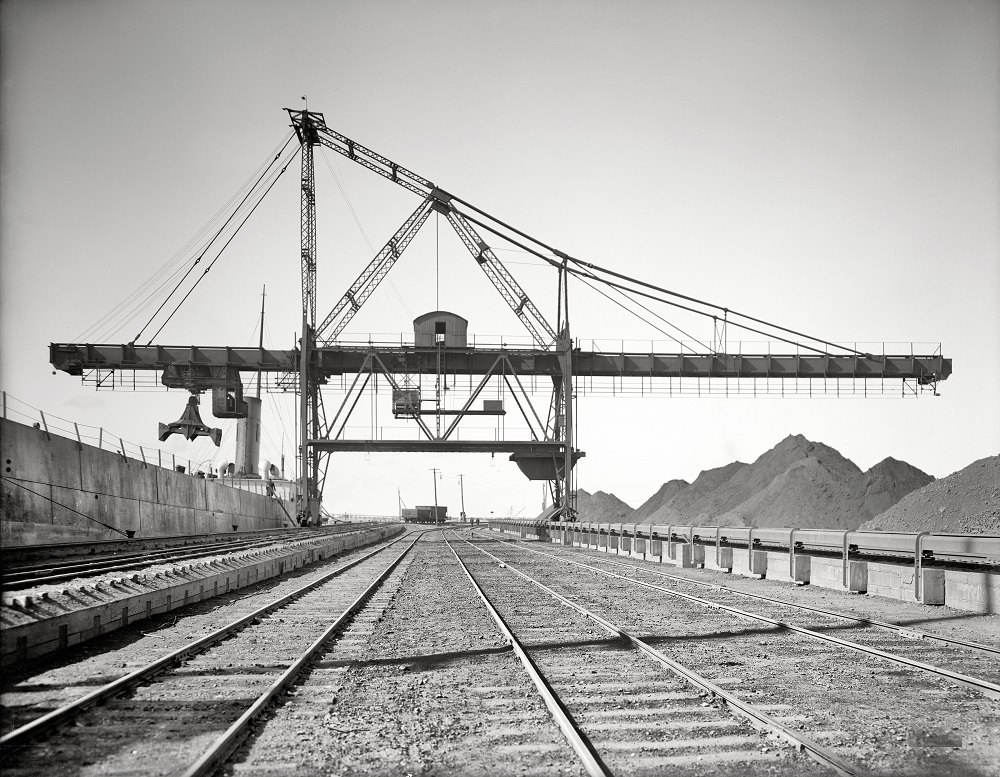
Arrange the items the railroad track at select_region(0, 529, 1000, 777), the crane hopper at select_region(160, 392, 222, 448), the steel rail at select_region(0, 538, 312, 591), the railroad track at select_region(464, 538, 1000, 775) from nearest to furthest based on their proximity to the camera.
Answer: the railroad track at select_region(0, 529, 1000, 777), the railroad track at select_region(464, 538, 1000, 775), the steel rail at select_region(0, 538, 312, 591), the crane hopper at select_region(160, 392, 222, 448)

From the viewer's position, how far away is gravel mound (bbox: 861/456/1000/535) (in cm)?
2691

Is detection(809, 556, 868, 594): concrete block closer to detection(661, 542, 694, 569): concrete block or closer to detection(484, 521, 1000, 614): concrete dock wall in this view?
detection(484, 521, 1000, 614): concrete dock wall

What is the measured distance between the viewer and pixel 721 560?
22484mm

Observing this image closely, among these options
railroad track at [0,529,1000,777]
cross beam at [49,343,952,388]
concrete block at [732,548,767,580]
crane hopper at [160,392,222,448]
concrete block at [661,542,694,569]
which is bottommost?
concrete block at [661,542,694,569]

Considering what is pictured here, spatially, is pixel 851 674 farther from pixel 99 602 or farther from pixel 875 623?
pixel 99 602

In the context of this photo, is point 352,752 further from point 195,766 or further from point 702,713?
point 702,713

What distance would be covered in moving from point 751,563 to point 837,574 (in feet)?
12.9

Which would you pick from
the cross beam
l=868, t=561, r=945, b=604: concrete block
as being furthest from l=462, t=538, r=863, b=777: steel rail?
the cross beam

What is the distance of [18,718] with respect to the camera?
6223 millimetres

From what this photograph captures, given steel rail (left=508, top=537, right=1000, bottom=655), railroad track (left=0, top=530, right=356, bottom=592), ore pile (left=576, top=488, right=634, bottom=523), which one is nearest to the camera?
steel rail (left=508, top=537, right=1000, bottom=655)

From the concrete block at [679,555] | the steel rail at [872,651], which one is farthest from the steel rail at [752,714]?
the concrete block at [679,555]

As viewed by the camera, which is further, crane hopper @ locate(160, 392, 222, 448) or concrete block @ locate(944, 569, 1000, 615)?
crane hopper @ locate(160, 392, 222, 448)

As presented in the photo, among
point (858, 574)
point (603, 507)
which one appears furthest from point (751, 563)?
point (603, 507)

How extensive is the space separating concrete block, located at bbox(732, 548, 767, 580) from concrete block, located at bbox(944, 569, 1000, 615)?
6.85 m
